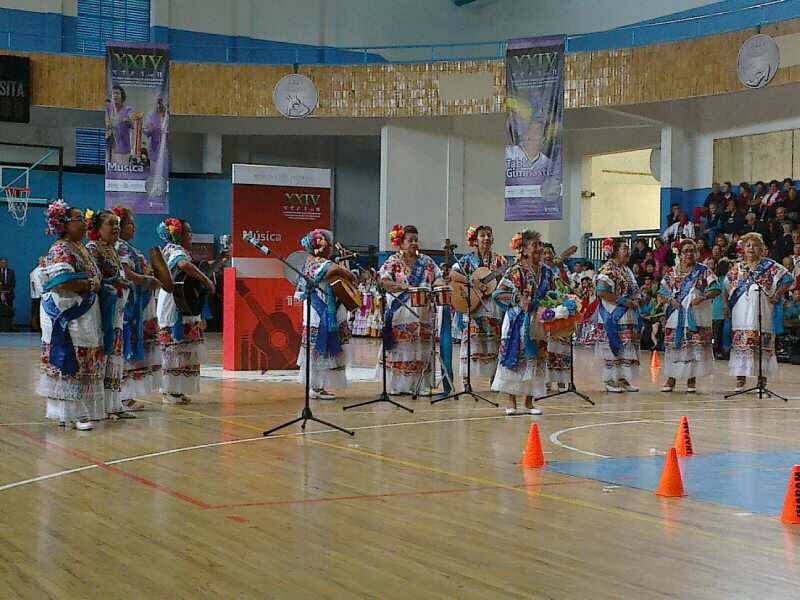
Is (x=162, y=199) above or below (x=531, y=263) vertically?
above

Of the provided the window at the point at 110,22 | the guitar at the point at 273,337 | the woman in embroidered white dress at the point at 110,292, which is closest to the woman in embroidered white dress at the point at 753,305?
the guitar at the point at 273,337

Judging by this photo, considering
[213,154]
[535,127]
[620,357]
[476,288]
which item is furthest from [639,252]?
[213,154]

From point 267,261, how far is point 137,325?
4551 mm

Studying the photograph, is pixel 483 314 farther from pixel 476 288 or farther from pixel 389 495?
pixel 389 495

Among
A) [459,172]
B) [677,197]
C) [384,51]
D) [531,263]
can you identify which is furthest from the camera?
[384,51]

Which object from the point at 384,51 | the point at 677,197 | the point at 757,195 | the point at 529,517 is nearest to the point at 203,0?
the point at 384,51

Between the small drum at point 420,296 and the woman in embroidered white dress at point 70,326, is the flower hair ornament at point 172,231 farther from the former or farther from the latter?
the small drum at point 420,296

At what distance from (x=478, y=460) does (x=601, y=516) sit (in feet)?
6.68

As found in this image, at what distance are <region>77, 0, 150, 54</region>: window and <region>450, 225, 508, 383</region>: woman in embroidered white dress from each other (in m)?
16.8

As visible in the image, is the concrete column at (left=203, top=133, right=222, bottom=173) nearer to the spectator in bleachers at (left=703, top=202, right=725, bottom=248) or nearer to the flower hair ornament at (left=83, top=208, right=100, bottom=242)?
the spectator in bleachers at (left=703, top=202, right=725, bottom=248)

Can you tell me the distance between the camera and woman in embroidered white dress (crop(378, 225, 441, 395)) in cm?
1223

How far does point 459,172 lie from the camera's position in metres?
26.7

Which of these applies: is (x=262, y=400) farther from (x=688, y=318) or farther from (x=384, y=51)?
(x=384, y=51)

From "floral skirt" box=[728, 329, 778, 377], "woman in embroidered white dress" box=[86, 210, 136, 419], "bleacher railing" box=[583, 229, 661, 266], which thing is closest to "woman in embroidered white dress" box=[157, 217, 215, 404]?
"woman in embroidered white dress" box=[86, 210, 136, 419]
